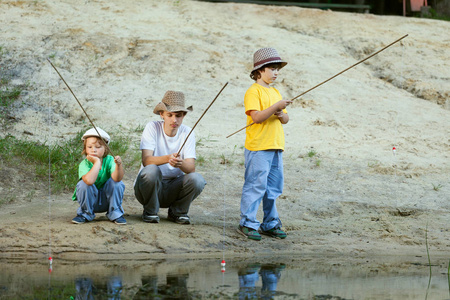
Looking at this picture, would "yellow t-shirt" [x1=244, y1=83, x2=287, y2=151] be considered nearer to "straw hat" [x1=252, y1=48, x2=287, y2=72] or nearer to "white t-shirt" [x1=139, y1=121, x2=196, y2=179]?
"straw hat" [x1=252, y1=48, x2=287, y2=72]

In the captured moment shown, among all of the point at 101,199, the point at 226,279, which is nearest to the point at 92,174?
the point at 101,199

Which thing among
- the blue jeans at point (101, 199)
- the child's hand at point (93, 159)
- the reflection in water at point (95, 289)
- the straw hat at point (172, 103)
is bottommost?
the reflection in water at point (95, 289)

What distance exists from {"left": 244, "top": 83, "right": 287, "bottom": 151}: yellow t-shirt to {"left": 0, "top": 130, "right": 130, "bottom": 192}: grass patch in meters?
2.44

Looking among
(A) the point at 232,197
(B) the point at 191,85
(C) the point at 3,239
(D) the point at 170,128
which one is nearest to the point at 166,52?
(B) the point at 191,85

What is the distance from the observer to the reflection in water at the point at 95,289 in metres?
3.68

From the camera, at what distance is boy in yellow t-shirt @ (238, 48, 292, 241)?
521 cm

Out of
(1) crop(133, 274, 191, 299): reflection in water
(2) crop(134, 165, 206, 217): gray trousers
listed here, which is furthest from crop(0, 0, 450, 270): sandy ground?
(1) crop(133, 274, 191, 299): reflection in water

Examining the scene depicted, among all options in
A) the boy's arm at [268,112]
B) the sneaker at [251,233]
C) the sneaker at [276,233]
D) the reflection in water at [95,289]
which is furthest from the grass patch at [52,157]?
the reflection in water at [95,289]

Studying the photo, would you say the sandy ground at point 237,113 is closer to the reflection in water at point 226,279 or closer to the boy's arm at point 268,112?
the reflection in water at point 226,279

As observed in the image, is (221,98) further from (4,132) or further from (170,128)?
(170,128)

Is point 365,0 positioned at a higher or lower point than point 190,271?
higher

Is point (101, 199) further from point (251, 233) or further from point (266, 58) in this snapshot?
point (266, 58)

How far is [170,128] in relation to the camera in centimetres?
536

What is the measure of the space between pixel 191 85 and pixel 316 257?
5448 mm
